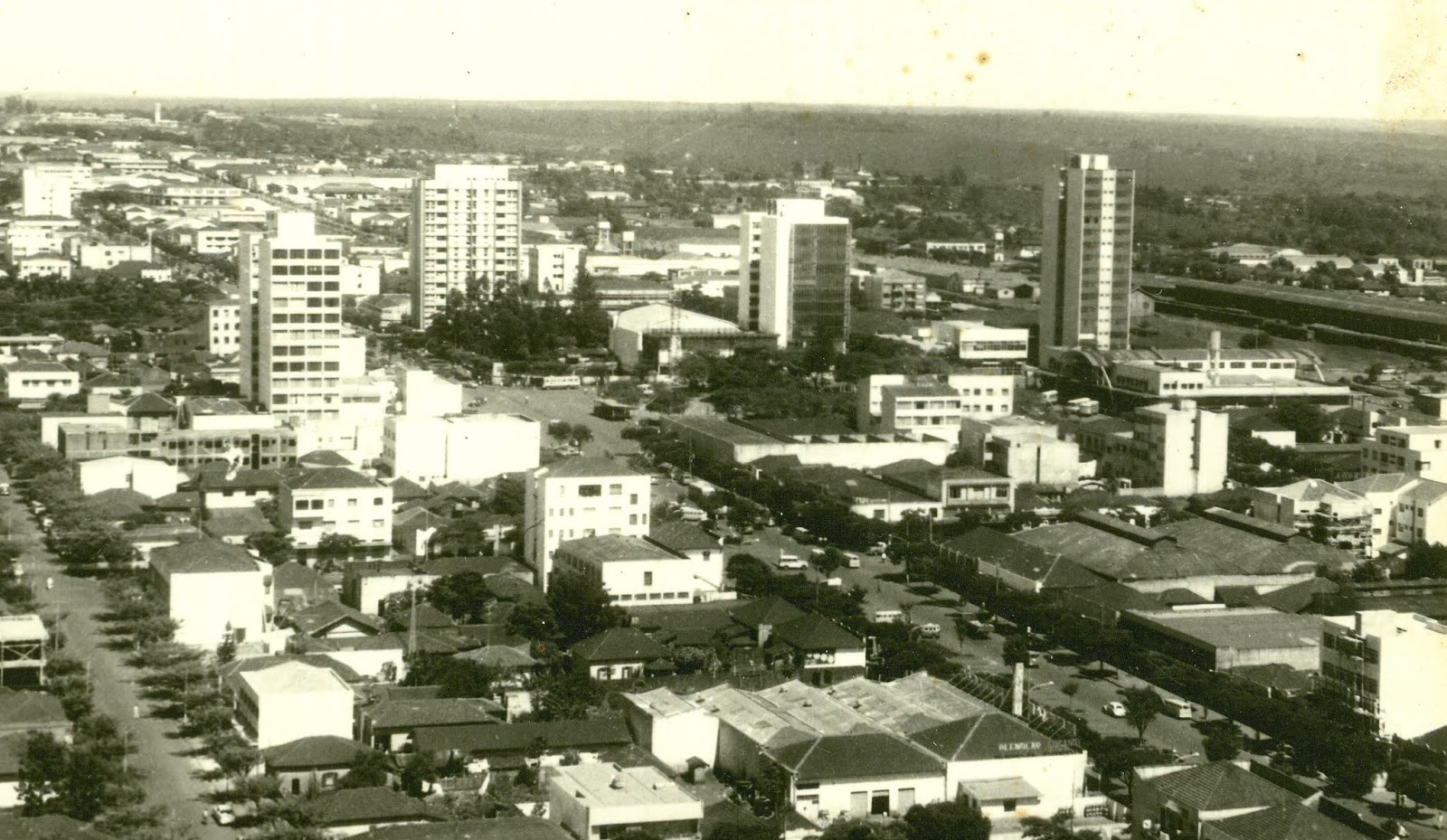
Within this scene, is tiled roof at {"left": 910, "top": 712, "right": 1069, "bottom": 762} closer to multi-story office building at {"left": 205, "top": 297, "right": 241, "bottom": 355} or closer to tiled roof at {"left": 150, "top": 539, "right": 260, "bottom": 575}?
tiled roof at {"left": 150, "top": 539, "right": 260, "bottom": 575}

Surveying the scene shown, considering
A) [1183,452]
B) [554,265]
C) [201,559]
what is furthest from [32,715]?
[554,265]

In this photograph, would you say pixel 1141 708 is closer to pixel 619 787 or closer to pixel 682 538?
pixel 619 787

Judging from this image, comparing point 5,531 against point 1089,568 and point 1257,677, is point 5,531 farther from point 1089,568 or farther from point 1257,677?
point 1257,677

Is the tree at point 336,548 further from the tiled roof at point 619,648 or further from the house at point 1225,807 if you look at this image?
the house at point 1225,807

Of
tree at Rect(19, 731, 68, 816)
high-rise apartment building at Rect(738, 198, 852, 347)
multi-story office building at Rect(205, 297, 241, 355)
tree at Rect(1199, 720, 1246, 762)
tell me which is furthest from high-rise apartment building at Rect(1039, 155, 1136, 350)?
tree at Rect(19, 731, 68, 816)

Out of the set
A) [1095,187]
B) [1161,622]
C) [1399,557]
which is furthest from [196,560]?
[1095,187]

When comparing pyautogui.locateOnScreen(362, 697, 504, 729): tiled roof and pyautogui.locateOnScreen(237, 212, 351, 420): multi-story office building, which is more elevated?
pyautogui.locateOnScreen(237, 212, 351, 420): multi-story office building
